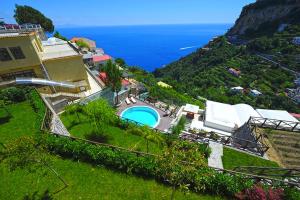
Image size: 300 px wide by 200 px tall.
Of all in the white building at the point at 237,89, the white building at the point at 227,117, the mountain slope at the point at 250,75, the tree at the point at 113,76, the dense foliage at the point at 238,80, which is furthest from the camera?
the white building at the point at 237,89

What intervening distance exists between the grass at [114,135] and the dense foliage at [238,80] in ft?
132

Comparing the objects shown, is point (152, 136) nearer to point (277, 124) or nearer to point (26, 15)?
point (277, 124)

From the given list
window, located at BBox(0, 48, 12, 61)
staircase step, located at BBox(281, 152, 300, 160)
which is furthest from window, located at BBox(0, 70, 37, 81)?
staircase step, located at BBox(281, 152, 300, 160)

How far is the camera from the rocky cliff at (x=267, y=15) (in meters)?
104

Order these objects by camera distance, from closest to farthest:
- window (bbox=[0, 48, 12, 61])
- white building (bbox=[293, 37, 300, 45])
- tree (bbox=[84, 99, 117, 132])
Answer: tree (bbox=[84, 99, 117, 132]) < window (bbox=[0, 48, 12, 61]) < white building (bbox=[293, 37, 300, 45])

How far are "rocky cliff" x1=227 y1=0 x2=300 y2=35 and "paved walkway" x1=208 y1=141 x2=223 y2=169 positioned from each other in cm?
12566

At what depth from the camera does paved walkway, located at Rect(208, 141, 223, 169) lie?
1390cm

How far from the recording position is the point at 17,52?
20.3m

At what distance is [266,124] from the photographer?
58.9 ft

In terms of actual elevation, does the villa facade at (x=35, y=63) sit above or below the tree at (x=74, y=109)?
above

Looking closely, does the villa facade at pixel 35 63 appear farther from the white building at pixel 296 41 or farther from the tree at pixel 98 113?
the white building at pixel 296 41

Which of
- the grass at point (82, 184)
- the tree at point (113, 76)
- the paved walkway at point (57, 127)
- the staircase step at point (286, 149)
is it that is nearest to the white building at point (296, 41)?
the staircase step at point (286, 149)

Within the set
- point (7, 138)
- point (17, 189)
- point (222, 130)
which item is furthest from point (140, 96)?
point (17, 189)

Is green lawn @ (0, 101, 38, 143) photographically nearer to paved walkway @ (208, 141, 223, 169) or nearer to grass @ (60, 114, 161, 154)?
grass @ (60, 114, 161, 154)
